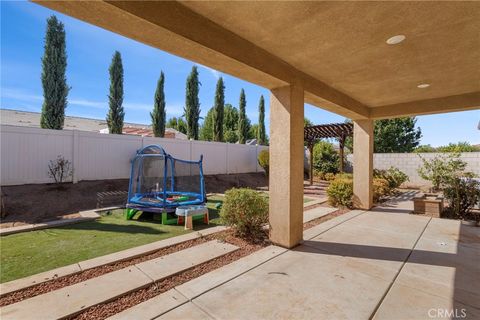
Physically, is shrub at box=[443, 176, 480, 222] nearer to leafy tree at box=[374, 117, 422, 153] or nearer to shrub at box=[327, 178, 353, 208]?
shrub at box=[327, 178, 353, 208]

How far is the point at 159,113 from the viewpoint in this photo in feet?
53.5

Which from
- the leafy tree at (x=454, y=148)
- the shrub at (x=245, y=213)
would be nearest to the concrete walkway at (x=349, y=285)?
the shrub at (x=245, y=213)

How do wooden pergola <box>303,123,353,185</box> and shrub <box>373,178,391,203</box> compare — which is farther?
wooden pergola <box>303,123,353,185</box>

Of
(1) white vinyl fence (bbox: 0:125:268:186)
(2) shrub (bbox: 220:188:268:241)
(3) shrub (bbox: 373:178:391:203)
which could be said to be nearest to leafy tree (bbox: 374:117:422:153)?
(3) shrub (bbox: 373:178:391:203)

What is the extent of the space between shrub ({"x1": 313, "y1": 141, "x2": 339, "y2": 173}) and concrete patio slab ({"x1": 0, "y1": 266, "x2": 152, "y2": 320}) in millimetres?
14710

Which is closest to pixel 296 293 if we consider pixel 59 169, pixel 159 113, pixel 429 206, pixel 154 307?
Answer: pixel 154 307

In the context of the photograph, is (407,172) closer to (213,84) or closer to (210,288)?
(210,288)

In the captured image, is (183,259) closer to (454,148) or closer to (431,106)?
(431,106)

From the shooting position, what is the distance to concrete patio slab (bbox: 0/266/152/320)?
230 cm

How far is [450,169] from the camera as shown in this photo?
7242 mm

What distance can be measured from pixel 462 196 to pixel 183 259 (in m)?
7.63

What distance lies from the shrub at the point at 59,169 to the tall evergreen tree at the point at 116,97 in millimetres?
5113

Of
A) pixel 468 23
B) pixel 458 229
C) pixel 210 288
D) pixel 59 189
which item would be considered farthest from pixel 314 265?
pixel 59 189

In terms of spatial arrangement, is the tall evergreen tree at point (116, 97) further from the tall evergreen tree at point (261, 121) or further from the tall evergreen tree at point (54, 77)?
the tall evergreen tree at point (261, 121)
